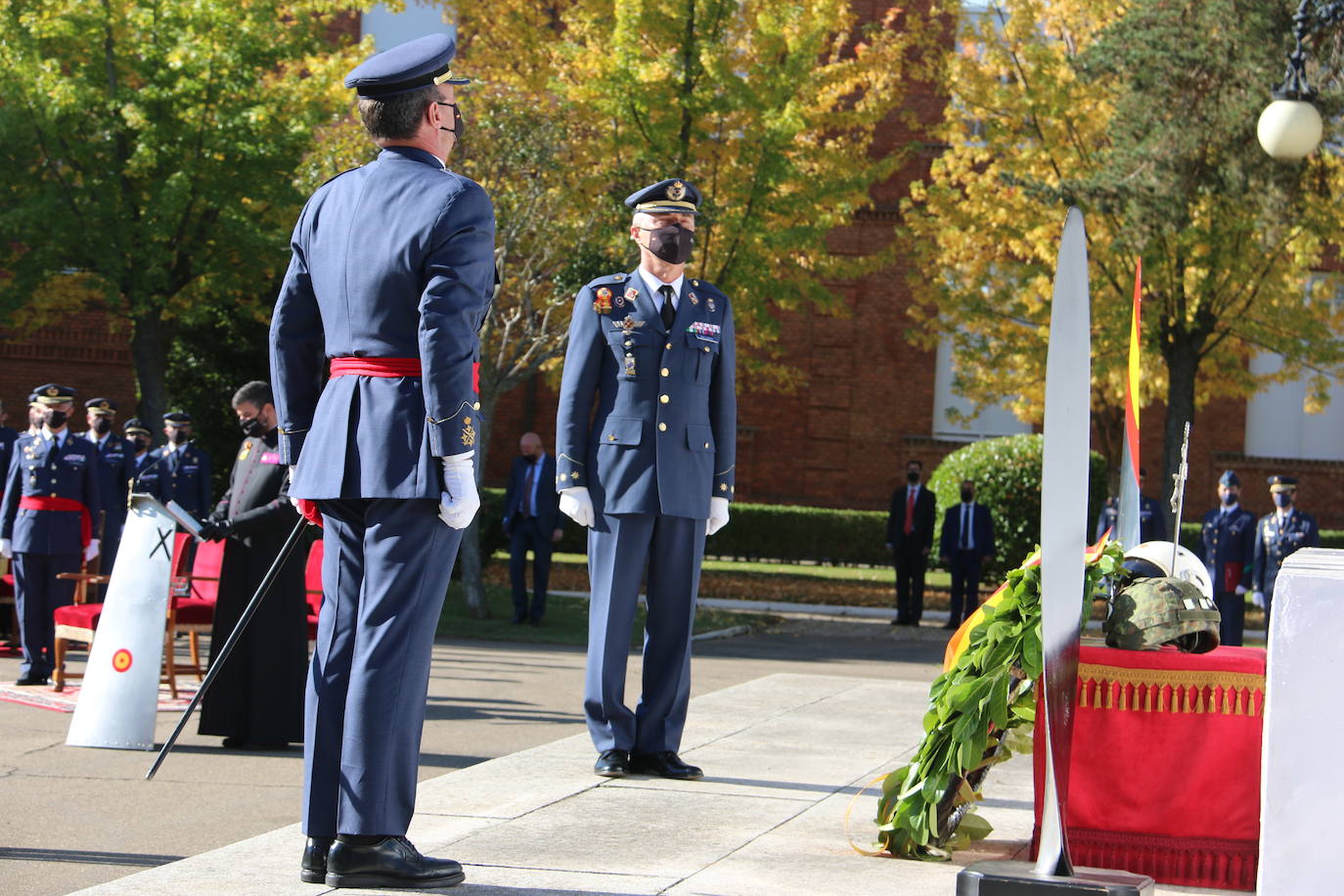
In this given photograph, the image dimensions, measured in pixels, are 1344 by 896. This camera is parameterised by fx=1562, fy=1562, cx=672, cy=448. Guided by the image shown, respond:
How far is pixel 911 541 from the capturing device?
1858 centimetres

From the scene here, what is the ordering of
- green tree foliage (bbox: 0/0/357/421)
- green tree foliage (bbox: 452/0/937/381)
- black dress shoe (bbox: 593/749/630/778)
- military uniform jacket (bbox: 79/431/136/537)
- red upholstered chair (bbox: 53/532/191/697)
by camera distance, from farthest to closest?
1. green tree foliage (bbox: 0/0/357/421)
2. green tree foliage (bbox: 452/0/937/381)
3. military uniform jacket (bbox: 79/431/136/537)
4. red upholstered chair (bbox: 53/532/191/697)
5. black dress shoe (bbox: 593/749/630/778)

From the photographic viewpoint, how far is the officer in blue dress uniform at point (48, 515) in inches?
400

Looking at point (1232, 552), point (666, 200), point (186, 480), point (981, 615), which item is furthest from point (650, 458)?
point (1232, 552)

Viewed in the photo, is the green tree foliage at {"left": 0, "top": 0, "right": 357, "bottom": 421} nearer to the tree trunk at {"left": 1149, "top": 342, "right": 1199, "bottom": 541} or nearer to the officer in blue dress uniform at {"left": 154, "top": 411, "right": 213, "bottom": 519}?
the officer in blue dress uniform at {"left": 154, "top": 411, "right": 213, "bottom": 519}

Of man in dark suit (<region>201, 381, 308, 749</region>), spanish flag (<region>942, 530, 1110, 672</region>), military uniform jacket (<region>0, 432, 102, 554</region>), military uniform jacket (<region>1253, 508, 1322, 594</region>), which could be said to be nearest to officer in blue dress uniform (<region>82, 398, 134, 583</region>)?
military uniform jacket (<region>0, 432, 102, 554</region>)

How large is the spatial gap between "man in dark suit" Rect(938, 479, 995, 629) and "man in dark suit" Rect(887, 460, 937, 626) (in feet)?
0.84

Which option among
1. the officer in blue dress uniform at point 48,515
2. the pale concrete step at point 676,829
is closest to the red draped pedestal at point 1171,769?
the pale concrete step at point 676,829

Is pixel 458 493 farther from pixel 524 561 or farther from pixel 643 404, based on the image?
pixel 524 561

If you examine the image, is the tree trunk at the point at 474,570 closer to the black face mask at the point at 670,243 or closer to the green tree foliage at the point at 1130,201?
the green tree foliage at the point at 1130,201

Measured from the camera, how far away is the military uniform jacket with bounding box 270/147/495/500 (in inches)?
154

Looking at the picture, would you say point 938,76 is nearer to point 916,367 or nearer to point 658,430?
point 916,367

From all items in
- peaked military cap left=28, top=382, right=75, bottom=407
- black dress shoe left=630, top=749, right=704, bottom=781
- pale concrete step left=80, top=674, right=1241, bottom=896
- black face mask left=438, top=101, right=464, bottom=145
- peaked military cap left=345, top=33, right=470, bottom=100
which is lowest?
pale concrete step left=80, top=674, right=1241, bottom=896

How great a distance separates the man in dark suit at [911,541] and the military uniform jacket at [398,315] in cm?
1453

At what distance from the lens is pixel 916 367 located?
29.3 metres
